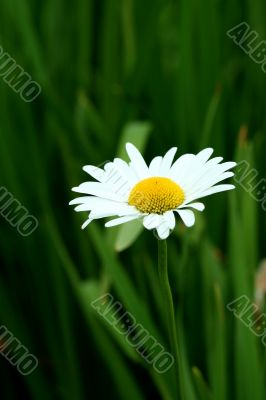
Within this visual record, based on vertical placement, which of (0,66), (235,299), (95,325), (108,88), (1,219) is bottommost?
(235,299)

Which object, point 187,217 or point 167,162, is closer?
point 187,217

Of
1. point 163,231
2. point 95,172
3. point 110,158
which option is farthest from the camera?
point 110,158

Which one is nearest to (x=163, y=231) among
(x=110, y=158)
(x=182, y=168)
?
(x=182, y=168)

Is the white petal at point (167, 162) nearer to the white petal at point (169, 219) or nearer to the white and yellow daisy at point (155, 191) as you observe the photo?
the white and yellow daisy at point (155, 191)

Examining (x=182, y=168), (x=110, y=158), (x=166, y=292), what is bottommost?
(x=166, y=292)

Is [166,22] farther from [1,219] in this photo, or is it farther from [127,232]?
[127,232]

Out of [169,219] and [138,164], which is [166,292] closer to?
[169,219]

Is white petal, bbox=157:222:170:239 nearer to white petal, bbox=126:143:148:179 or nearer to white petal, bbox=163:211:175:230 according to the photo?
white petal, bbox=163:211:175:230

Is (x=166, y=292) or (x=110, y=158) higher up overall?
(x=110, y=158)

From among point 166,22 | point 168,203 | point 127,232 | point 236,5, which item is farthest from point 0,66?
point 168,203
